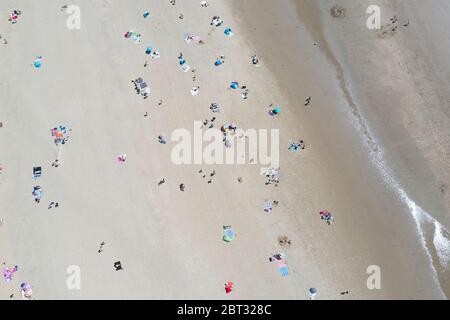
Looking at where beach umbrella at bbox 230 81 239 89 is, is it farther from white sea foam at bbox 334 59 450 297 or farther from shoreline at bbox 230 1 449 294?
white sea foam at bbox 334 59 450 297

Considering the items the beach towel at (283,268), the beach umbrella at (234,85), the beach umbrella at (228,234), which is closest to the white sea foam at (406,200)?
the beach umbrella at (234,85)

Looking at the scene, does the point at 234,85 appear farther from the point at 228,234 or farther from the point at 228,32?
the point at 228,234

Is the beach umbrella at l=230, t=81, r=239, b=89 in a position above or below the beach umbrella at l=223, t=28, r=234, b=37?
below

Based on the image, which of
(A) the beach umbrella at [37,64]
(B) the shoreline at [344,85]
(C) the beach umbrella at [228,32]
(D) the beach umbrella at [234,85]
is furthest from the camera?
(C) the beach umbrella at [228,32]

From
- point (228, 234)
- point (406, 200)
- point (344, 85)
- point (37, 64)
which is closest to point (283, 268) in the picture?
point (228, 234)

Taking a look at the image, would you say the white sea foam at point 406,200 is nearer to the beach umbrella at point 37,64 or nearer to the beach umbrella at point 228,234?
the beach umbrella at point 228,234

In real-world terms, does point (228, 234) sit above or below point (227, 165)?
below

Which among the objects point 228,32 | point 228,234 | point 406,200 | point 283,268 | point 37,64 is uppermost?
point 228,32

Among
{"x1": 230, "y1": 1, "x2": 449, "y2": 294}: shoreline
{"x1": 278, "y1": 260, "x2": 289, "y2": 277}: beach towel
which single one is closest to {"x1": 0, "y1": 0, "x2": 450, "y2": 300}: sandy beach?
{"x1": 230, "y1": 1, "x2": 449, "y2": 294}: shoreline
